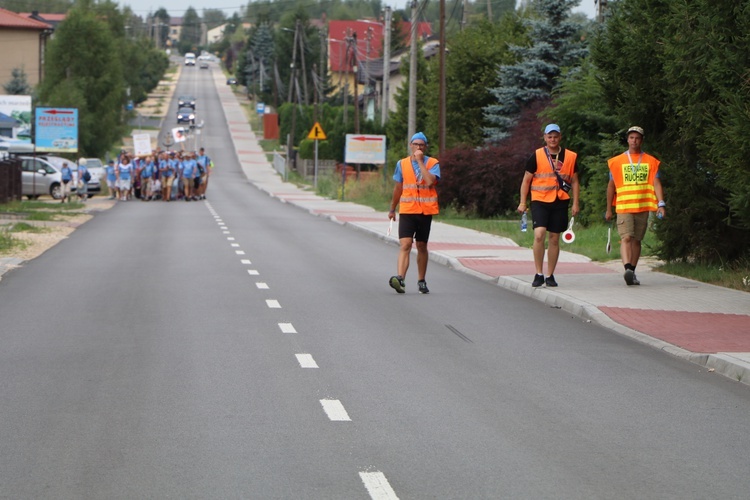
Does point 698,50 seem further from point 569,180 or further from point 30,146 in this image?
point 30,146

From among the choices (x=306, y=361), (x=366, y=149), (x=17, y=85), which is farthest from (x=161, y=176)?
(x=17, y=85)

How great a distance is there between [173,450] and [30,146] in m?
48.4

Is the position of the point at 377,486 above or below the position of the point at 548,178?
below

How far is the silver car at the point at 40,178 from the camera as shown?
45.6 metres

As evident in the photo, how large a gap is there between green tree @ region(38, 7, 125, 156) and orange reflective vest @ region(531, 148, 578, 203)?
59.0 meters

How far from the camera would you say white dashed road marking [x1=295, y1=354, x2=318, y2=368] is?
9508 millimetres

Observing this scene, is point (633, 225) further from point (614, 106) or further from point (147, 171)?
point (147, 171)

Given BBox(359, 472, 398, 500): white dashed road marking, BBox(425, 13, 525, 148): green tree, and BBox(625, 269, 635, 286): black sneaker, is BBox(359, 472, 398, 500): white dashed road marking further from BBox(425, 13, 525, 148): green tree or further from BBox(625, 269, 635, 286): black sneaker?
BBox(425, 13, 525, 148): green tree

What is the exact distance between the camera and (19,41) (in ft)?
306

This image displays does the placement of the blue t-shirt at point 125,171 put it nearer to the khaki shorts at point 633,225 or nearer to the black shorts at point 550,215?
the black shorts at point 550,215

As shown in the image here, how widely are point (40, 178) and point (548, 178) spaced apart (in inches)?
1348

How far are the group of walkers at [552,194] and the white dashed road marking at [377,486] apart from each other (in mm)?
8560

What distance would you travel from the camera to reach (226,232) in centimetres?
2711

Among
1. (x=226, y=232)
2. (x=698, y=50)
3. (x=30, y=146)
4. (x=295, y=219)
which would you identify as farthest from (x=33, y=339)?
(x=30, y=146)
